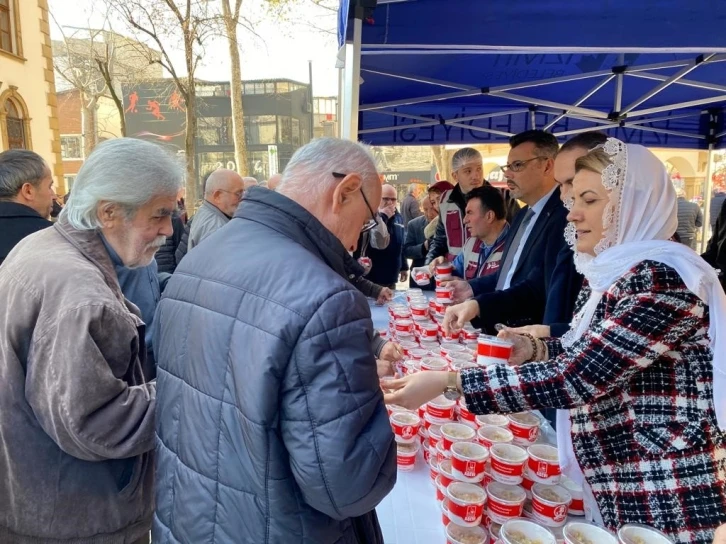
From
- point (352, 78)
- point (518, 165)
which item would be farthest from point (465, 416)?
point (352, 78)

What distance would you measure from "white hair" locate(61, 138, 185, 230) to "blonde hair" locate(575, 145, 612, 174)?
1.31 meters

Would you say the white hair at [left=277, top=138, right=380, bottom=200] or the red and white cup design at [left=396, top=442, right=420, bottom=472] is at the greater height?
the white hair at [left=277, top=138, right=380, bottom=200]

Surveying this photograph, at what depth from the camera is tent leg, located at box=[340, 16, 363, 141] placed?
2229 mm

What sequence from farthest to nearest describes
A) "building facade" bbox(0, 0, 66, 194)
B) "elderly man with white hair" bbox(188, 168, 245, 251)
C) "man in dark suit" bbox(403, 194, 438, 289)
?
"building facade" bbox(0, 0, 66, 194) → "man in dark suit" bbox(403, 194, 438, 289) → "elderly man with white hair" bbox(188, 168, 245, 251)

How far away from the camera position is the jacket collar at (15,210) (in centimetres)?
261

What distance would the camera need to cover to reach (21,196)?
278 cm

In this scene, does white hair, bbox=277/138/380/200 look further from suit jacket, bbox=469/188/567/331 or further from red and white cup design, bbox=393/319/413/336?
red and white cup design, bbox=393/319/413/336

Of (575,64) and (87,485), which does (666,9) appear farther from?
(87,485)

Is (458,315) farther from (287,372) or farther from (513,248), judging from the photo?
(287,372)

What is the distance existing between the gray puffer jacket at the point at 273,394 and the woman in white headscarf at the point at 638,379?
49 cm

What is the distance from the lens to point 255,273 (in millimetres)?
944

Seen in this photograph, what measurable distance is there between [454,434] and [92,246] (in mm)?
1266

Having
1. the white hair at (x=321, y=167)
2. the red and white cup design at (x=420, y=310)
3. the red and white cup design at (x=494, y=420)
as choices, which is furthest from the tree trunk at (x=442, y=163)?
the white hair at (x=321, y=167)

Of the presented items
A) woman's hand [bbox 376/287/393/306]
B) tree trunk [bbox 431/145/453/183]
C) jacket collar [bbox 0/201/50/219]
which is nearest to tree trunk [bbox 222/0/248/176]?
tree trunk [bbox 431/145/453/183]
